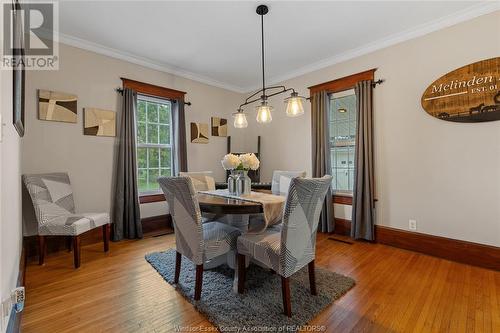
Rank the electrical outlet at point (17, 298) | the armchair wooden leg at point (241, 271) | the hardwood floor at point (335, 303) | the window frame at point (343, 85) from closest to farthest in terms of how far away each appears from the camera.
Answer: the electrical outlet at point (17, 298) → the hardwood floor at point (335, 303) → the armchair wooden leg at point (241, 271) → the window frame at point (343, 85)

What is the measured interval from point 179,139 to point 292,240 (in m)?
2.83

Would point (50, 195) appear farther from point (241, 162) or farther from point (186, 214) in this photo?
point (241, 162)

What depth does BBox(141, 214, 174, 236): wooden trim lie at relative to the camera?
11.8 ft

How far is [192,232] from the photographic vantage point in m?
1.86

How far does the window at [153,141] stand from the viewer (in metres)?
3.66

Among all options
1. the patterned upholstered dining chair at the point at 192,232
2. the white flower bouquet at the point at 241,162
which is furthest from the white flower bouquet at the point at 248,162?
the patterned upholstered dining chair at the point at 192,232

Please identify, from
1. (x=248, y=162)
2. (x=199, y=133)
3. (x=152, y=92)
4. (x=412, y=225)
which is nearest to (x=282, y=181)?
(x=248, y=162)

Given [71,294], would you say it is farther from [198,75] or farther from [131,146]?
[198,75]

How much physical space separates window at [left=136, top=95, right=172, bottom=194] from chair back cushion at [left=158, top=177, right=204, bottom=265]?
1.94m

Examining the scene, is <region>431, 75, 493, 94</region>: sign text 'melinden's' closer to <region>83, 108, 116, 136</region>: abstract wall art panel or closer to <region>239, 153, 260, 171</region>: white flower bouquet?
<region>239, 153, 260, 171</region>: white flower bouquet

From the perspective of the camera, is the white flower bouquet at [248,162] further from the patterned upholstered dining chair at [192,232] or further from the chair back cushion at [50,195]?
the chair back cushion at [50,195]

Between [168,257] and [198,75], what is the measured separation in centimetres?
302

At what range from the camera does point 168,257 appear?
2.65m

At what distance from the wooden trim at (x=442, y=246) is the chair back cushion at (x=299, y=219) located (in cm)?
181
